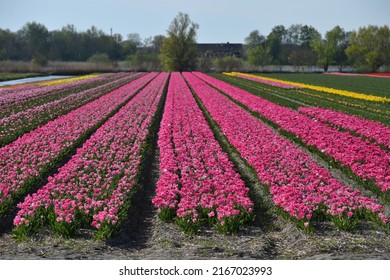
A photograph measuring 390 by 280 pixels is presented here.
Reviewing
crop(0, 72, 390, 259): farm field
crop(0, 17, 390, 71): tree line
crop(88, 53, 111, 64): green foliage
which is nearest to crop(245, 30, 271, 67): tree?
crop(0, 17, 390, 71): tree line

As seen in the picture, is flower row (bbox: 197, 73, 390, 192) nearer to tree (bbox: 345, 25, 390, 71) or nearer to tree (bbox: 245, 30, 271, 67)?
tree (bbox: 245, 30, 271, 67)

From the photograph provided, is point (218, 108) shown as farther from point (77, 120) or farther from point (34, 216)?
point (34, 216)

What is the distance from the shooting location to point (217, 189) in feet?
25.6

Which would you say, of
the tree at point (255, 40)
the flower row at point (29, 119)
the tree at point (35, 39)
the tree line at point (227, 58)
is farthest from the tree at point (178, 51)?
the flower row at point (29, 119)

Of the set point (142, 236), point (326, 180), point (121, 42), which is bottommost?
point (142, 236)

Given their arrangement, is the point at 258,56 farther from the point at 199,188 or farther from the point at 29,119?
the point at 199,188

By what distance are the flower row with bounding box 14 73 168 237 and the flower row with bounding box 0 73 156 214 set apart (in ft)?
1.68

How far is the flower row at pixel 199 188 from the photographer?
666cm

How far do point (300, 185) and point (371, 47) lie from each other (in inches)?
3239

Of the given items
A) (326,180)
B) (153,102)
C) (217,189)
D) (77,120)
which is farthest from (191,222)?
(153,102)

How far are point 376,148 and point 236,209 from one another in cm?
564

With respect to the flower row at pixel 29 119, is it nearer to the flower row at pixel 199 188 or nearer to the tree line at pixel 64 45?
the flower row at pixel 199 188

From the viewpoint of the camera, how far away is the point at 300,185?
7.80 metres

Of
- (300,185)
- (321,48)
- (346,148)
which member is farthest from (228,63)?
(300,185)
